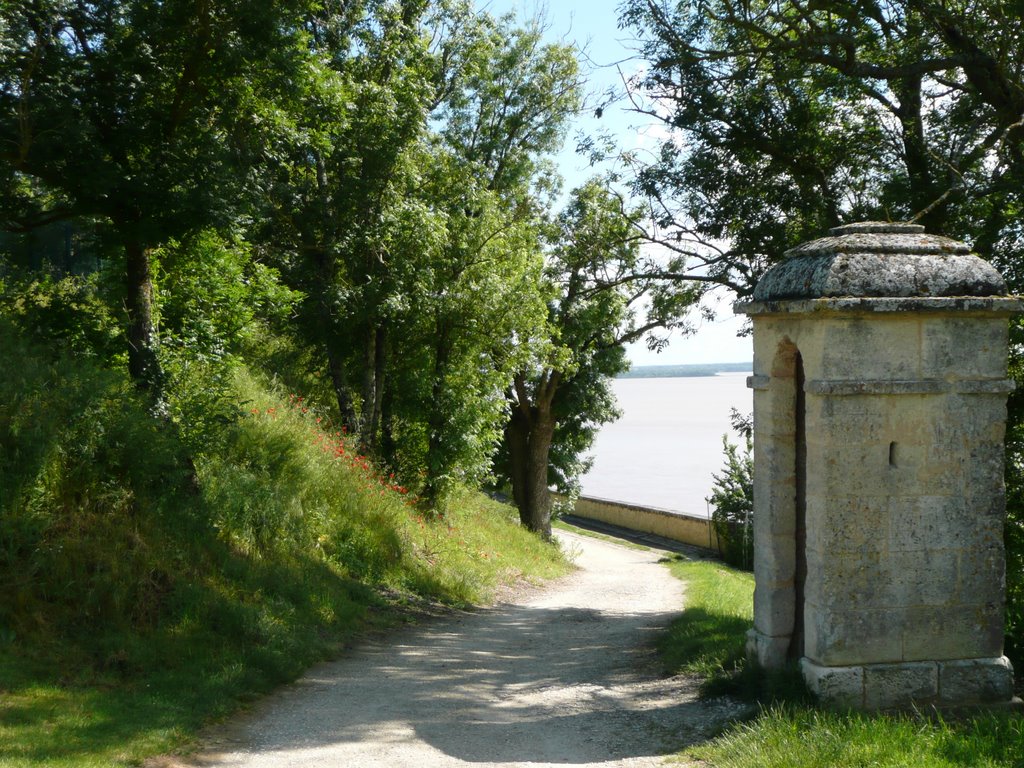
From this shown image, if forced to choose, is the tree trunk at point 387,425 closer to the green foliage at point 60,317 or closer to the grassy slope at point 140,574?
the grassy slope at point 140,574

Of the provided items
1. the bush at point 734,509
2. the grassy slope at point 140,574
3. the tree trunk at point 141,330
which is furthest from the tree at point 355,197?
the bush at point 734,509

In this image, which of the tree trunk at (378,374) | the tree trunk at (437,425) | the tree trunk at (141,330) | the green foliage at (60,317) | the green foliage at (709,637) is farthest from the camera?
the tree trunk at (437,425)

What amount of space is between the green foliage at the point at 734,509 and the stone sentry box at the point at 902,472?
69.3ft

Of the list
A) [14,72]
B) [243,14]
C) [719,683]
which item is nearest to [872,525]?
[719,683]

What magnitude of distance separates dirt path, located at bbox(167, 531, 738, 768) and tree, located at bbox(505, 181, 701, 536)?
591 centimetres

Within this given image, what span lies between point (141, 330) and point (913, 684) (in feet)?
27.2

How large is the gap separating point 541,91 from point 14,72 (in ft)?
49.9

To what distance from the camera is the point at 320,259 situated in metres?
15.6

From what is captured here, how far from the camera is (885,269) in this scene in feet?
21.0

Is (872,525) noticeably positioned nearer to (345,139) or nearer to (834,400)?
(834,400)

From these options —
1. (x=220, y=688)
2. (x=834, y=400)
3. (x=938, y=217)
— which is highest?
(x=938, y=217)

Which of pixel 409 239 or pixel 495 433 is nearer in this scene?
pixel 409 239

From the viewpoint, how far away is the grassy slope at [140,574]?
20.6 ft

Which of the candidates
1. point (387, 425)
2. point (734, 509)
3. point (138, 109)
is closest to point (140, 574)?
point (138, 109)
